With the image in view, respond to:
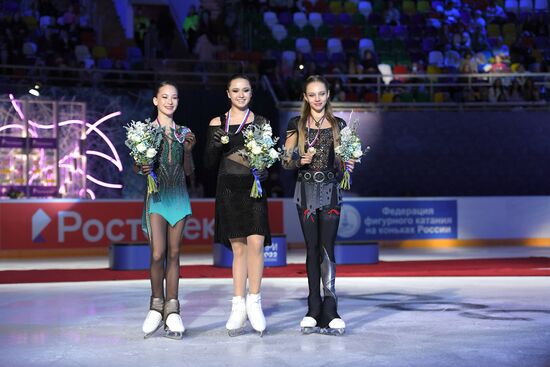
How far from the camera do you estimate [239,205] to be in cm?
714

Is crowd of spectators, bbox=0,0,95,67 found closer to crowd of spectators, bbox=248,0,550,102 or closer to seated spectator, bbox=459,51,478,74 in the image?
crowd of spectators, bbox=248,0,550,102

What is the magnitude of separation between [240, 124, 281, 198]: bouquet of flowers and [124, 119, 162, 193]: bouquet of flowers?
0.67 metres

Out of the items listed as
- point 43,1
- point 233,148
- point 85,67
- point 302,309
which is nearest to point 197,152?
point 85,67

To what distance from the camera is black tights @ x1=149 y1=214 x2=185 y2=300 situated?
282 inches

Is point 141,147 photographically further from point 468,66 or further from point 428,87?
point 468,66

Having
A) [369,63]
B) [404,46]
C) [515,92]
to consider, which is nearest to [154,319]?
[369,63]

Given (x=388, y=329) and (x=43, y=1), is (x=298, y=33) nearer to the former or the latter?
(x=43, y=1)

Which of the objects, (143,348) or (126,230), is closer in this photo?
(143,348)

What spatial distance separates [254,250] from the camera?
23.4ft

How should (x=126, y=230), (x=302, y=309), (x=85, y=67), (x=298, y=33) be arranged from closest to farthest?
(x=302, y=309), (x=126, y=230), (x=85, y=67), (x=298, y=33)

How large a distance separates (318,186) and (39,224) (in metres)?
11.4

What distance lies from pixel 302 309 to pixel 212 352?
2596 mm

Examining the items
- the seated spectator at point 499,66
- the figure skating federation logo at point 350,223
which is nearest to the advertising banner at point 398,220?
the figure skating federation logo at point 350,223

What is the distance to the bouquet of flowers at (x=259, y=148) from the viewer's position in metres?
6.86
